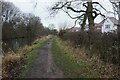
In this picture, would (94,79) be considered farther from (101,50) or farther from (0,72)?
(0,72)

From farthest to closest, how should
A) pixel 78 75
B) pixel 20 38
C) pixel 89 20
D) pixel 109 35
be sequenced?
pixel 20 38, pixel 89 20, pixel 109 35, pixel 78 75

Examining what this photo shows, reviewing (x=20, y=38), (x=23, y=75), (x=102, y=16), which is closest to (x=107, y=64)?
(x=23, y=75)

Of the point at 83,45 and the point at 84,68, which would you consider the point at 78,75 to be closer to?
the point at 84,68

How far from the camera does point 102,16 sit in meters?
28.9

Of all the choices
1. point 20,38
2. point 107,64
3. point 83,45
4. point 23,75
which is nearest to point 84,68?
point 107,64

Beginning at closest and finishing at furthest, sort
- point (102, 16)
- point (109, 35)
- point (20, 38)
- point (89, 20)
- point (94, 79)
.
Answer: point (94, 79), point (109, 35), point (89, 20), point (102, 16), point (20, 38)

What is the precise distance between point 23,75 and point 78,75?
99.8 inches

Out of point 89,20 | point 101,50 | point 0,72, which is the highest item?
point 89,20

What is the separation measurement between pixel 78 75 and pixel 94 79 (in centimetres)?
105

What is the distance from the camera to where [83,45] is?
2031 cm

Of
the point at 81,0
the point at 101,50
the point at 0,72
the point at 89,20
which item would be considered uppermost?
the point at 81,0

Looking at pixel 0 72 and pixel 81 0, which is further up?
pixel 81 0

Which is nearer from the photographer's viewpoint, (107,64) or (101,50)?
(107,64)

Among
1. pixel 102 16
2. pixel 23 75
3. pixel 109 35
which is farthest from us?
pixel 102 16
